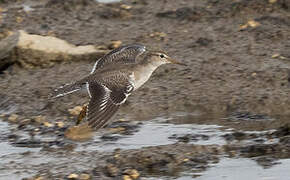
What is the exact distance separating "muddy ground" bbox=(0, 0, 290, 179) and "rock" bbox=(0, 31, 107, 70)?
5.7 inches

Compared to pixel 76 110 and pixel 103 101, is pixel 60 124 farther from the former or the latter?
pixel 103 101

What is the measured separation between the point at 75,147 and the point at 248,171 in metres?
2.12

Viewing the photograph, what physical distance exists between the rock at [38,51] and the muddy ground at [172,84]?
14 cm

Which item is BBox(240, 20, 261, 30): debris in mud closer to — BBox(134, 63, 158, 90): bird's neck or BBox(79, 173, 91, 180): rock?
BBox(134, 63, 158, 90): bird's neck

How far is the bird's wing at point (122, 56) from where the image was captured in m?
10.4

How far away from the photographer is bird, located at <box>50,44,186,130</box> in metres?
8.38

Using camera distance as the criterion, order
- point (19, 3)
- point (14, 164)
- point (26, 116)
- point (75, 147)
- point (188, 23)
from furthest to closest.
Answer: point (19, 3)
point (188, 23)
point (26, 116)
point (75, 147)
point (14, 164)

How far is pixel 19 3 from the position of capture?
1557cm

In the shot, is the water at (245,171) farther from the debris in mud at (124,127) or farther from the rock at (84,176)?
the debris in mud at (124,127)

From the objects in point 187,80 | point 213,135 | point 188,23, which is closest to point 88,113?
point 213,135

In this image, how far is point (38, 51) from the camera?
11.8 meters

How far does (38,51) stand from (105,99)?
3423 mm

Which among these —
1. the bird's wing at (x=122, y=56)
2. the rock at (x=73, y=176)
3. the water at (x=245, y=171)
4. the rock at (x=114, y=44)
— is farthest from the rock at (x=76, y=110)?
the water at (x=245, y=171)

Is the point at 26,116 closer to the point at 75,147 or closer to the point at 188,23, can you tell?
the point at 75,147
